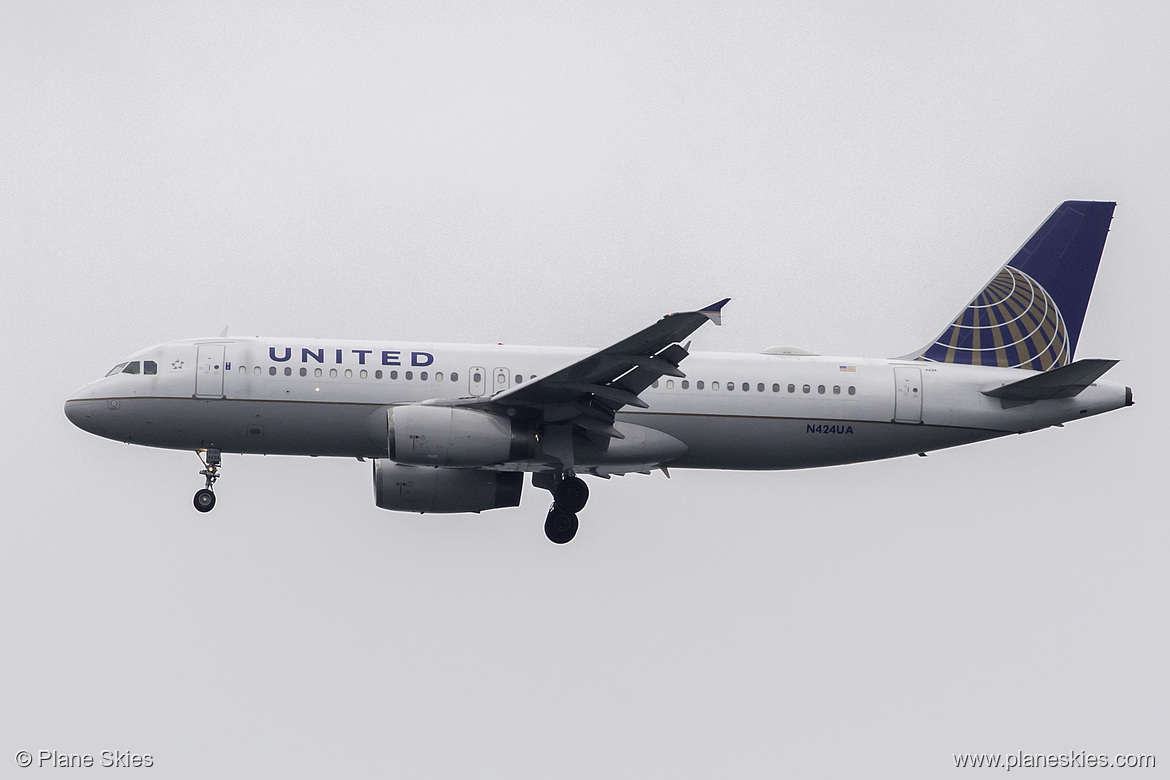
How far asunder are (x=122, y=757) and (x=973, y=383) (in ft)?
65.2

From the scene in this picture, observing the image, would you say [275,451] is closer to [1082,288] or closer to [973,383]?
[973,383]

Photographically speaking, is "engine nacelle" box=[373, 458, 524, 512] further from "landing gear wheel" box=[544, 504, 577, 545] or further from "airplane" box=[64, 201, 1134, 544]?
"landing gear wheel" box=[544, 504, 577, 545]

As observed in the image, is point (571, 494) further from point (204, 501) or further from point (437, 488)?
point (204, 501)

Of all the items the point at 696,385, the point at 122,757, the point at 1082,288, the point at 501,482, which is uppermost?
the point at 1082,288

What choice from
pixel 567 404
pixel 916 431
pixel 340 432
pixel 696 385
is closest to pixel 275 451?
pixel 340 432

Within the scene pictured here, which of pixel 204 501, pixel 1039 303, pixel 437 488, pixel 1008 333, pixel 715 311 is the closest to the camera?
pixel 715 311

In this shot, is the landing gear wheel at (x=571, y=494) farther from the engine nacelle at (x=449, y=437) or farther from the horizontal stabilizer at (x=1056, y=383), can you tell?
the horizontal stabilizer at (x=1056, y=383)

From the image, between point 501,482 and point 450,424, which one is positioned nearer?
point 450,424

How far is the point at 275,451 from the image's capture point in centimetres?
3198

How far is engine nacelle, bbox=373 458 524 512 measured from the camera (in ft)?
108

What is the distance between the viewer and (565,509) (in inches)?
1289

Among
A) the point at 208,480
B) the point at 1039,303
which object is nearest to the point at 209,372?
the point at 208,480

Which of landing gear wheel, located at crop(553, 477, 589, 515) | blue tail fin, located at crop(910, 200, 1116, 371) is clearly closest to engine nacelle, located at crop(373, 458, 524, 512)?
landing gear wheel, located at crop(553, 477, 589, 515)

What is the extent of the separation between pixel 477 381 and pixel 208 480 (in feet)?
20.9
